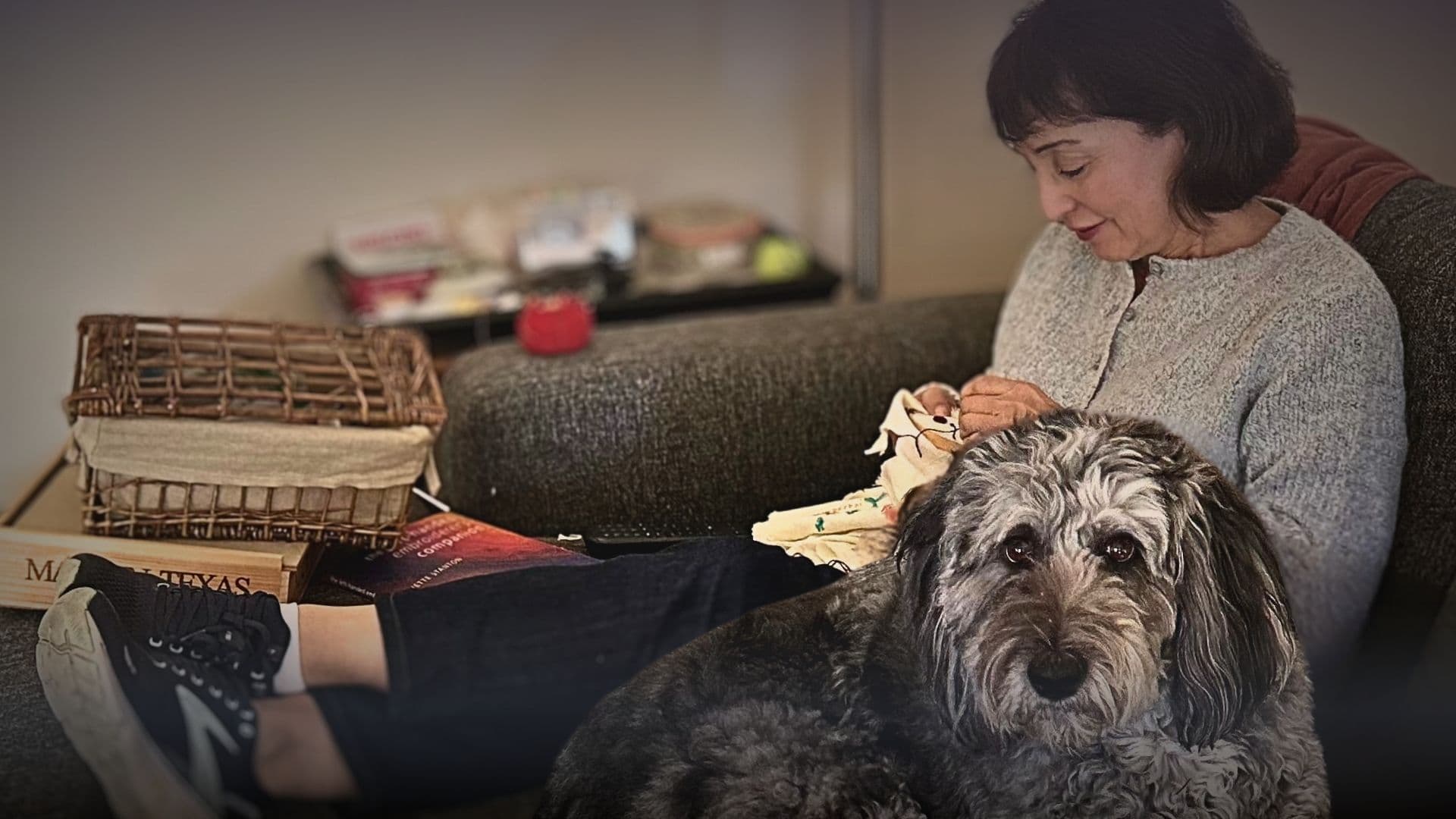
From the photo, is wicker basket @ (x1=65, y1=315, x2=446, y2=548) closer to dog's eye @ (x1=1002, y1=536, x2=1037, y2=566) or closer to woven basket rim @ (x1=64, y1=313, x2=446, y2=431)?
woven basket rim @ (x1=64, y1=313, x2=446, y2=431)

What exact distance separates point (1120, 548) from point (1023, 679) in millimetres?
96

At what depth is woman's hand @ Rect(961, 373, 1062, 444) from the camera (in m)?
0.86

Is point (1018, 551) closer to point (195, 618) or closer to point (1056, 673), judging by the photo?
point (1056, 673)

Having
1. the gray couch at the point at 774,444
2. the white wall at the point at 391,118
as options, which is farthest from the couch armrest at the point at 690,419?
the white wall at the point at 391,118

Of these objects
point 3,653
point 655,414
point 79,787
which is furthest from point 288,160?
point 79,787

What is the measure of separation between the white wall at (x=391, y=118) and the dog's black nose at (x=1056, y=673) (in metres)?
1.26

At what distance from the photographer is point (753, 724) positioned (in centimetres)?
81

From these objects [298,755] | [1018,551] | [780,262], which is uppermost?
[1018,551]

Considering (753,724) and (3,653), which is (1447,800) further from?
(3,653)

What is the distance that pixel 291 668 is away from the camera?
0.81 meters

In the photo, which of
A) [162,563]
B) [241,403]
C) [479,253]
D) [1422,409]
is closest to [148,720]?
[162,563]

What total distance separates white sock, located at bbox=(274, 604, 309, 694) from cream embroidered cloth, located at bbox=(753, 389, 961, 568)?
0.31 metres

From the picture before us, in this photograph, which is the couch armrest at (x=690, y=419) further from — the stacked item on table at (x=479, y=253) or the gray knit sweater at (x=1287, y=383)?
the stacked item on table at (x=479, y=253)

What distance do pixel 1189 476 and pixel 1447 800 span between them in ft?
1.26
